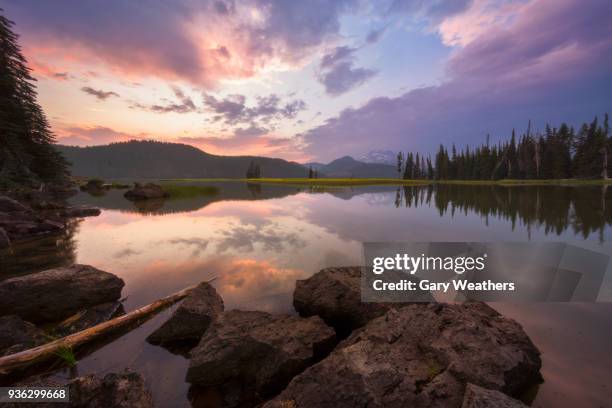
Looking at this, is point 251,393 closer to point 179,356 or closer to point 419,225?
point 179,356

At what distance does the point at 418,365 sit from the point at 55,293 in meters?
9.72

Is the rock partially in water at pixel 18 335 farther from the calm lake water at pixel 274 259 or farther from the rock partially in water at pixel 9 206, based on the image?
the rock partially in water at pixel 9 206

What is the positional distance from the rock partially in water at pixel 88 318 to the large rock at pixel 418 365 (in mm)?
6162

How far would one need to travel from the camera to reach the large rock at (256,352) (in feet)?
16.3

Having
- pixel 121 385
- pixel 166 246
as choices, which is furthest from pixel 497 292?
pixel 166 246

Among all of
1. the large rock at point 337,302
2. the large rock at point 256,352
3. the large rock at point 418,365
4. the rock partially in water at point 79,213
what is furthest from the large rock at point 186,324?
the rock partially in water at point 79,213

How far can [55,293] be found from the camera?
24.3 ft

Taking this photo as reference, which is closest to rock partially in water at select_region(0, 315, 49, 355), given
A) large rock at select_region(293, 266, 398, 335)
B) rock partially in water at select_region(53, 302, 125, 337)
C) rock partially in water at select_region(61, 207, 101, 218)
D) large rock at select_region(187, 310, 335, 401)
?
rock partially in water at select_region(53, 302, 125, 337)

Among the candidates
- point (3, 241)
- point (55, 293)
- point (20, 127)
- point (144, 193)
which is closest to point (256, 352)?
point (55, 293)

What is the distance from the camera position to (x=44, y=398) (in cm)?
376

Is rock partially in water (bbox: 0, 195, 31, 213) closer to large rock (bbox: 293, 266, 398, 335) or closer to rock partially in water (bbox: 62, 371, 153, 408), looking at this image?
rock partially in water (bbox: 62, 371, 153, 408)

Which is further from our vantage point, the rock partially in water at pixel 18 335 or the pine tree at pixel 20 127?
the pine tree at pixel 20 127

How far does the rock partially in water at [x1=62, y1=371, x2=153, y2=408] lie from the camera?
384 centimetres

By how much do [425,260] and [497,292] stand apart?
137 inches
